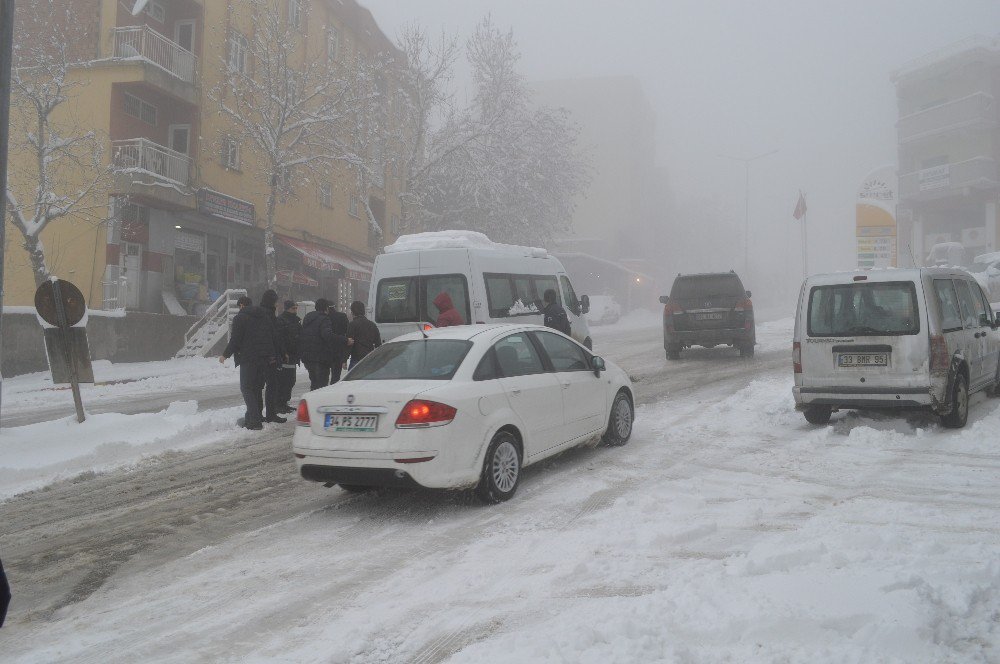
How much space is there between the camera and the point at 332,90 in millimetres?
30062

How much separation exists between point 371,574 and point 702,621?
6.65 ft

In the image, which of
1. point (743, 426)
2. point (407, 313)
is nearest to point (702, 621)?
point (743, 426)

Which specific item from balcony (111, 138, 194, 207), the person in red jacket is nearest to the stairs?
balcony (111, 138, 194, 207)

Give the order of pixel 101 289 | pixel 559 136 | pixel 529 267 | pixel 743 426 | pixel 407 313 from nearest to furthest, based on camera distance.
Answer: pixel 743 426 → pixel 407 313 → pixel 529 267 → pixel 101 289 → pixel 559 136

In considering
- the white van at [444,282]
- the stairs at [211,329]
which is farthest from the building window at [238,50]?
the white van at [444,282]

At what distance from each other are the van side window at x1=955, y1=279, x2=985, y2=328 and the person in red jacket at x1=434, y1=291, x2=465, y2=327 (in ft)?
21.0

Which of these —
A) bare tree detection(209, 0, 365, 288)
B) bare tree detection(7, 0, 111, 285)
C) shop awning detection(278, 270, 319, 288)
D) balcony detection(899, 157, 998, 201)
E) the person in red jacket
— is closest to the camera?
the person in red jacket

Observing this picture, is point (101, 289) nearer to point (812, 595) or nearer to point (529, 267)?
point (529, 267)

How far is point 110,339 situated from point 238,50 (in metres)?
12.1

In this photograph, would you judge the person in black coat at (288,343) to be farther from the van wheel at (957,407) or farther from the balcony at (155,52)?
the balcony at (155,52)

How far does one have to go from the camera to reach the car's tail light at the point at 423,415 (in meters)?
5.76

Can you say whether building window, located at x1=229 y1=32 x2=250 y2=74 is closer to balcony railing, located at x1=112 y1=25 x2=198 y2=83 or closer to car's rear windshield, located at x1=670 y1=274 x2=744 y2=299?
balcony railing, located at x1=112 y1=25 x2=198 y2=83

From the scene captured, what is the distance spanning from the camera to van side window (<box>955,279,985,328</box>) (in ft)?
31.4

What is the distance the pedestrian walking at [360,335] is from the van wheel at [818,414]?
18.8 ft
